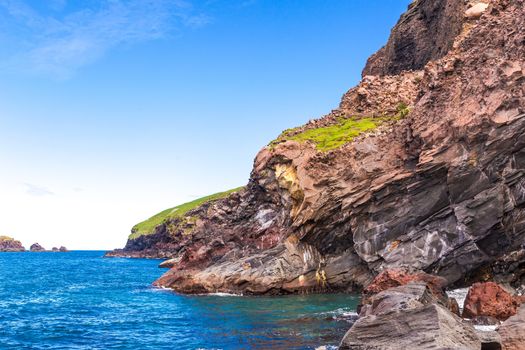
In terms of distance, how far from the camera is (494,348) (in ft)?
79.5

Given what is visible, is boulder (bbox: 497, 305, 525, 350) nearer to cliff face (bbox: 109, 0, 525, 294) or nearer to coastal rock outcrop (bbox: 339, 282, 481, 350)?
coastal rock outcrop (bbox: 339, 282, 481, 350)

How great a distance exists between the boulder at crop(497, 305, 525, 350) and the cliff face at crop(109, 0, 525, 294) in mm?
26805

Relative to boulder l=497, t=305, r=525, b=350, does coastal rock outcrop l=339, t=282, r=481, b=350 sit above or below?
above

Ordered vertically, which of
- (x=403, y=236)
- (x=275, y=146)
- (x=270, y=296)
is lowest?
(x=270, y=296)

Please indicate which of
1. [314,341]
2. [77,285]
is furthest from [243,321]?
[77,285]

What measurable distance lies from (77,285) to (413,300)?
70529 mm

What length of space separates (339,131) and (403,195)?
88.2 ft

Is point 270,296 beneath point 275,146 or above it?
beneath

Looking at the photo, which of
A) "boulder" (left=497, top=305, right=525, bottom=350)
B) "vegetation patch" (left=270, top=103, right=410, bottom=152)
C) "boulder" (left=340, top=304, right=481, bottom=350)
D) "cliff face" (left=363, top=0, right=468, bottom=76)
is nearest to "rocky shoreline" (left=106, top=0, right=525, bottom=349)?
"vegetation patch" (left=270, top=103, right=410, bottom=152)

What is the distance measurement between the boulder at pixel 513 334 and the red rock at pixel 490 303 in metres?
9.19

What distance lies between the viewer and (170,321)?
1772 inches

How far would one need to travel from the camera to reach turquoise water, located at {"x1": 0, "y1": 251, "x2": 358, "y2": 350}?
116 feet

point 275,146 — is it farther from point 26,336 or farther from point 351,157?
point 26,336

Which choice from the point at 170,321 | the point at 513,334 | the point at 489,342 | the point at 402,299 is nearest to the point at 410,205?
the point at 402,299
